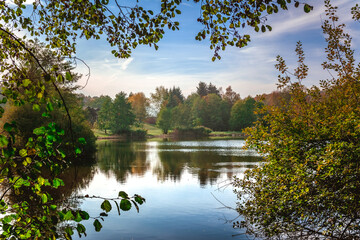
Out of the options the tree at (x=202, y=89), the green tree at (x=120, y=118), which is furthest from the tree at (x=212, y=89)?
the green tree at (x=120, y=118)

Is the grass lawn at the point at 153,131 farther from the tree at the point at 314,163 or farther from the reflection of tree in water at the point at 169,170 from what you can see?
the tree at the point at 314,163

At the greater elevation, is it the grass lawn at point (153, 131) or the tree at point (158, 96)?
the tree at point (158, 96)

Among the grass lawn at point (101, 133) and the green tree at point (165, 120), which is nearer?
the grass lawn at point (101, 133)

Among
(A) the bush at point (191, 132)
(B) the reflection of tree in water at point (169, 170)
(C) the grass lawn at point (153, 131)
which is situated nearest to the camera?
(B) the reflection of tree in water at point (169, 170)

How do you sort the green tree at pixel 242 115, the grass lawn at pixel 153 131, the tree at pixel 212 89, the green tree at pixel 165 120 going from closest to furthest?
the green tree at pixel 242 115, the green tree at pixel 165 120, the grass lawn at pixel 153 131, the tree at pixel 212 89

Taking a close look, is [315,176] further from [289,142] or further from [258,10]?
[258,10]

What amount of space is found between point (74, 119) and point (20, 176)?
26798 mm

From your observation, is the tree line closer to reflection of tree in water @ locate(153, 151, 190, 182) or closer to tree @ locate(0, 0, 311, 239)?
reflection of tree in water @ locate(153, 151, 190, 182)

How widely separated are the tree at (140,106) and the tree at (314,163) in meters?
108

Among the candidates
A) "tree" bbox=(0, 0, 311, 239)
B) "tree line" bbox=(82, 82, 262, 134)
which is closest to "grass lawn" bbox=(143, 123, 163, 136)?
"tree line" bbox=(82, 82, 262, 134)

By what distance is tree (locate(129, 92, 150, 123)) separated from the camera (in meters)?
121

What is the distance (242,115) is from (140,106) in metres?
46.5

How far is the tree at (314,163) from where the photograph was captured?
6496 mm

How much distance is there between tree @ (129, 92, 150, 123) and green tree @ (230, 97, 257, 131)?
38518 millimetres
